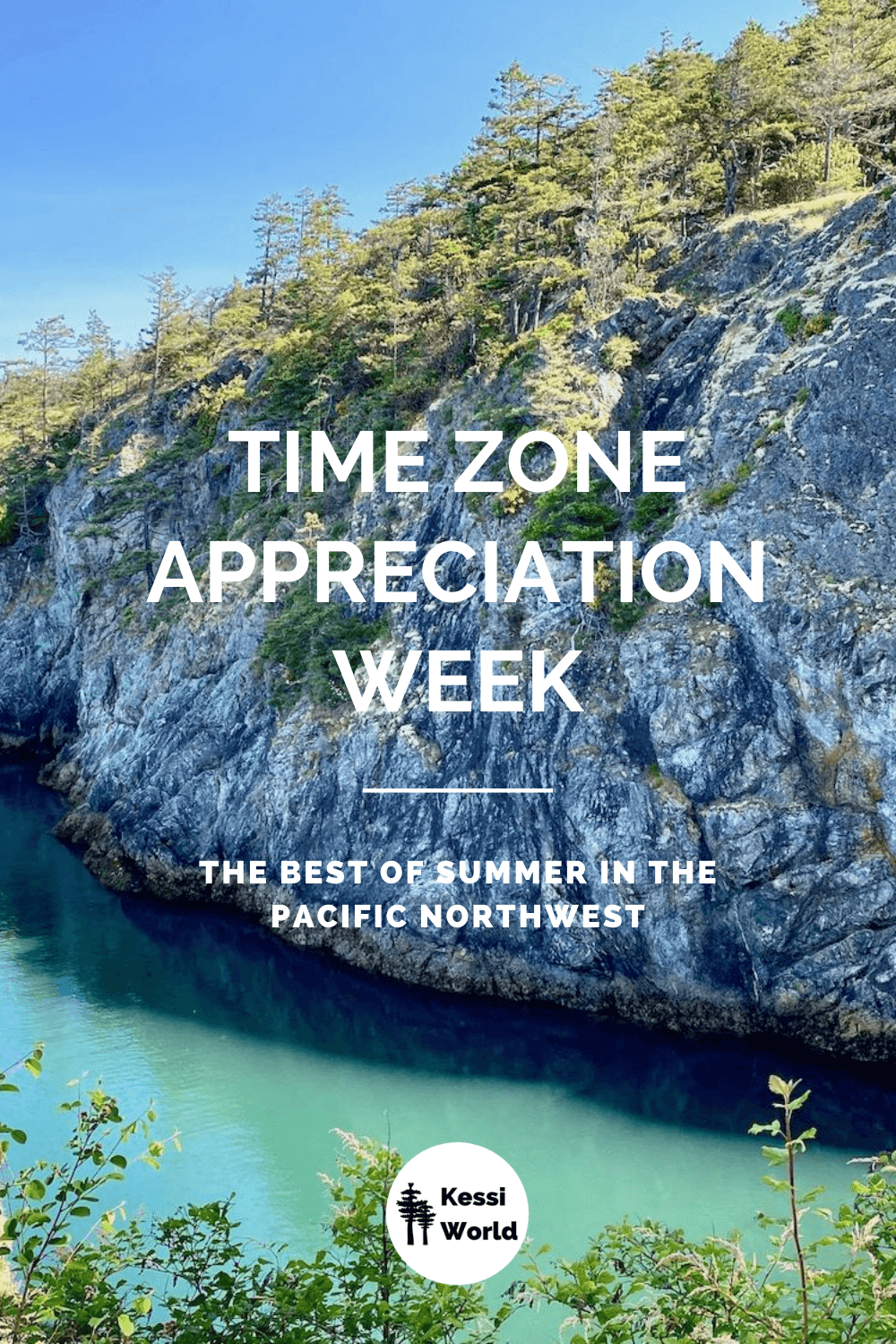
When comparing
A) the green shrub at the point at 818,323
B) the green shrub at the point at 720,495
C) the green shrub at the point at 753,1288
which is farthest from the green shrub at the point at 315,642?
the green shrub at the point at 753,1288

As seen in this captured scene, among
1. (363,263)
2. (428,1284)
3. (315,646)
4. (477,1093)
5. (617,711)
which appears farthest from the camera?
(363,263)

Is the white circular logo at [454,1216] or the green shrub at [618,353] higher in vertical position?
the green shrub at [618,353]

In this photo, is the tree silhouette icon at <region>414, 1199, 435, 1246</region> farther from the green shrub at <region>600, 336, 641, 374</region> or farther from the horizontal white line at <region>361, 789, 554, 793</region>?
the green shrub at <region>600, 336, 641, 374</region>

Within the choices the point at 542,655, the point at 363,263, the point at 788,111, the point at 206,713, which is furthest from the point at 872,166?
the point at 206,713

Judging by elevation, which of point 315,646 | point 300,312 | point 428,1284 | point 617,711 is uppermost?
point 300,312

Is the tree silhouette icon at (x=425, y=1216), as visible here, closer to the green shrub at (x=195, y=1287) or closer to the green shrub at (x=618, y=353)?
the green shrub at (x=195, y=1287)

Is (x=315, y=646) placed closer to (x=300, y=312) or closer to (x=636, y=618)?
(x=636, y=618)

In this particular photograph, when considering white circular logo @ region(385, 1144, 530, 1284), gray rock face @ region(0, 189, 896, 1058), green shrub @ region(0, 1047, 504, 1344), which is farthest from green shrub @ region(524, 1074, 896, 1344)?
gray rock face @ region(0, 189, 896, 1058)

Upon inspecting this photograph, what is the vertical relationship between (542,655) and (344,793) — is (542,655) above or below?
above
